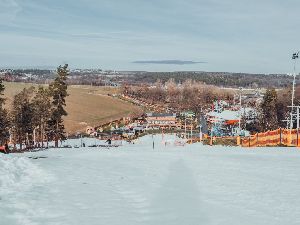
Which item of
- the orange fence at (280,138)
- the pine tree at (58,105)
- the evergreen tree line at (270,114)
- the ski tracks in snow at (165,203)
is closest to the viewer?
the ski tracks in snow at (165,203)

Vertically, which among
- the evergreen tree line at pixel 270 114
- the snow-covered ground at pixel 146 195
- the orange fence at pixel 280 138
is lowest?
the evergreen tree line at pixel 270 114

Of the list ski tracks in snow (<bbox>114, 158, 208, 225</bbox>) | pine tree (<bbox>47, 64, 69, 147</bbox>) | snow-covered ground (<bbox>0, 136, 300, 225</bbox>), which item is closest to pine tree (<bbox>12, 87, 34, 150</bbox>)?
pine tree (<bbox>47, 64, 69, 147</bbox>)

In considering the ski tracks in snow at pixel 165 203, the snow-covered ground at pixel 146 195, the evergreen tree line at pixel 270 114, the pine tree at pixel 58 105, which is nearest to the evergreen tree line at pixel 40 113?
the pine tree at pixel 58 105

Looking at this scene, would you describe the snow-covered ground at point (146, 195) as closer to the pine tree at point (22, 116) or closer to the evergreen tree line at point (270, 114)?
the pine tree at point (22, 116)

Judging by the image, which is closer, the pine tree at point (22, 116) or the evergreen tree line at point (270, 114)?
the pine tree at point (22, 116)

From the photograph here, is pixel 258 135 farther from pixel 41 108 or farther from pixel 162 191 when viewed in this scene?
pixel 41 108

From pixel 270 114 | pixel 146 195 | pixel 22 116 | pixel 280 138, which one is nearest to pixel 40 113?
pixel 22 116

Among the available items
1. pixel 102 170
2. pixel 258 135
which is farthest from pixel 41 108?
pixel 102 170

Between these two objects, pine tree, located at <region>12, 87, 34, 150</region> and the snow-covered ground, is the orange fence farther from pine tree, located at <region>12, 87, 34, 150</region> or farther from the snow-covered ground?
pine tree, located at <region>12, 87, 34, 150</region>

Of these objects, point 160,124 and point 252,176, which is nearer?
point 252,176
